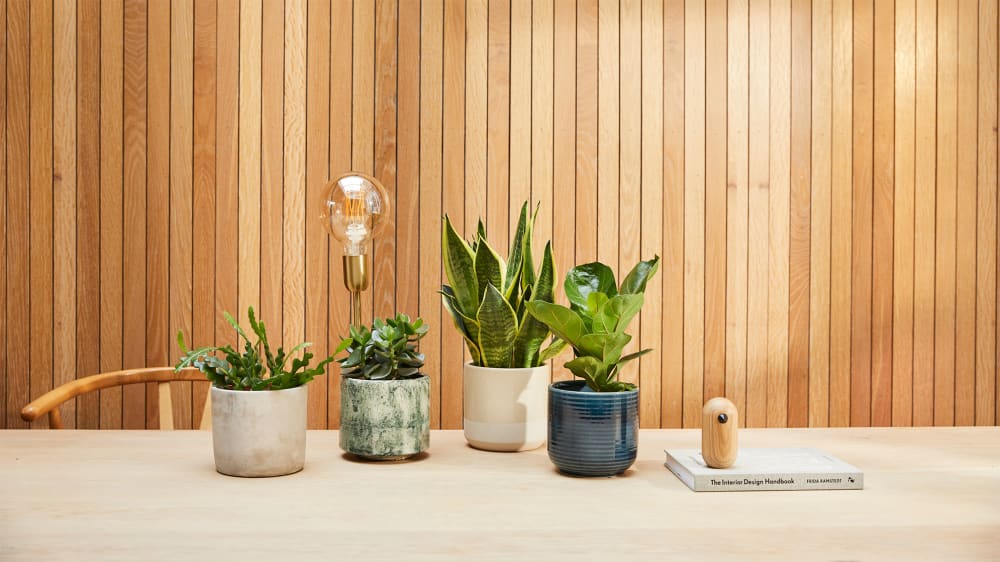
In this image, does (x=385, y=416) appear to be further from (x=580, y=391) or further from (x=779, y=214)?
(x=779, y=214)

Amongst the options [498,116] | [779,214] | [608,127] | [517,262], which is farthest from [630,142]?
[517,262]

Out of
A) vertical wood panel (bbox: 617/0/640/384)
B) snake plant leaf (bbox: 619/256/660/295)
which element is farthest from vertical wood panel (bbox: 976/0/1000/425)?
snake plant leaf (bbox: 619/256/660/295)

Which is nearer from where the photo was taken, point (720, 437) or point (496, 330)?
point (720, 437)

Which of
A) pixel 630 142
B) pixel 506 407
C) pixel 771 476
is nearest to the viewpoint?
pixel 771 476

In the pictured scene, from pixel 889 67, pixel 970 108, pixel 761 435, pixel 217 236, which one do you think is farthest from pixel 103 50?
pixel 970 108

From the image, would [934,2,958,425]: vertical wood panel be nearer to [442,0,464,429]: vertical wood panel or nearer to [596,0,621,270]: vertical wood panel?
[596,0,621,270]: vertical wood panel

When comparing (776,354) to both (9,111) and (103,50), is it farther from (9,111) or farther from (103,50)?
(9,111)

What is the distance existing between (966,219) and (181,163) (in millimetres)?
2480

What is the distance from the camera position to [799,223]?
264cm

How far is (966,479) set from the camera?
4.40ft

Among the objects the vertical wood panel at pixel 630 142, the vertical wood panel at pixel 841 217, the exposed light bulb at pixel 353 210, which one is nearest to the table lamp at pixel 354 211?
the exposed light bulb at pixel 353 210

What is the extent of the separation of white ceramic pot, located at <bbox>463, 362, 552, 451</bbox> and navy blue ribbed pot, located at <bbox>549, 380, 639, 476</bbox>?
165 millimetres

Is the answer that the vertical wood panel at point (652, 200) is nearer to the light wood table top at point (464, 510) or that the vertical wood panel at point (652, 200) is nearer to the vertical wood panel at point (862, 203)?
the vertical wood panel at point (862, 203)

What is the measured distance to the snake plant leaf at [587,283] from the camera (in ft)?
4.68
